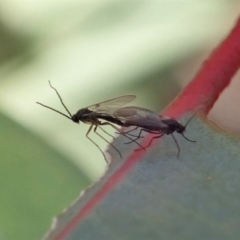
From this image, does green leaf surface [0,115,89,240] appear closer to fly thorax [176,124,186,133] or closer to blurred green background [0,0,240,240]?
blurred green background [0,0,240,240]

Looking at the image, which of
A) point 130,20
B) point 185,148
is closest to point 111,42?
point 130,20

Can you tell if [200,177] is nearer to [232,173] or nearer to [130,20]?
[232,173]

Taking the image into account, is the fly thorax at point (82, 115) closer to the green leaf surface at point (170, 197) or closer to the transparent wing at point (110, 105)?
the transparent wing at point (110, 105)

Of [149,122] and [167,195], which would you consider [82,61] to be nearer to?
[149,122]

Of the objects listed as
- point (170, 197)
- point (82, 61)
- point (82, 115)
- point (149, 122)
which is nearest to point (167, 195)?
point (170, 197)

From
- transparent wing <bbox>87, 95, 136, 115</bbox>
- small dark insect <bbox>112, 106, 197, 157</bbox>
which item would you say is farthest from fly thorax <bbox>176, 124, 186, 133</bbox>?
transparent wing <bbox>87, 95, 136, 115</bbox>

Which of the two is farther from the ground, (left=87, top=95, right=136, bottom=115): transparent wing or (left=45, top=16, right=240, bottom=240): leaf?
(left=87, top=95, right=136, bottom=115): transparent wing
